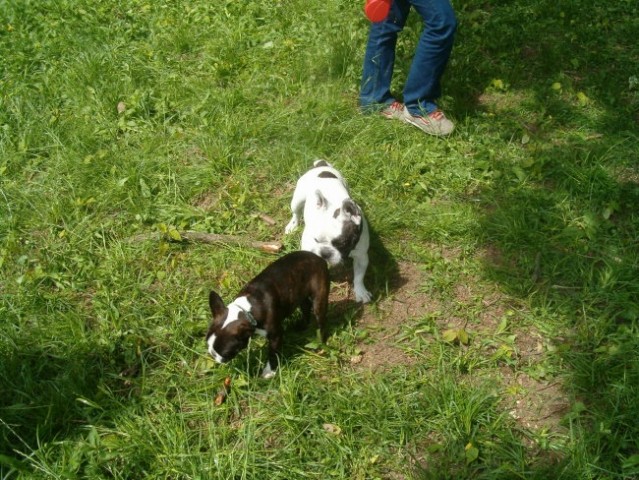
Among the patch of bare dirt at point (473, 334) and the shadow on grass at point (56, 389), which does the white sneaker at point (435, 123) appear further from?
the shadow on grass at point (56, 389)

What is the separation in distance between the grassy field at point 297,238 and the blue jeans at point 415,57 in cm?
30

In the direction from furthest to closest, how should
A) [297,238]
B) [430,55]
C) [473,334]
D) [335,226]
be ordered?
[430,55] → [297,238] → [473,334] → [335,226]

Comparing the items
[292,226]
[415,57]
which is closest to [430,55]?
[415,57]

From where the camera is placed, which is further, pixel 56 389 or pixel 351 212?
pixel 351 212

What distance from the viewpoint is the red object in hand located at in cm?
478

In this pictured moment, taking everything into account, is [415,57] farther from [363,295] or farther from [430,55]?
[363,295]

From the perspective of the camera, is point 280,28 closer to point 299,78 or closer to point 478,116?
point 299,78

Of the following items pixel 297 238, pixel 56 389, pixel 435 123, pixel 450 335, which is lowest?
pixel 56 389

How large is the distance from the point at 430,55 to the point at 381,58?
533 millimetres

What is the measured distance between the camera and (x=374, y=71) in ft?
18.0

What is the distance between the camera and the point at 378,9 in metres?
4.80

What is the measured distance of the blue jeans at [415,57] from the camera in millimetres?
4809

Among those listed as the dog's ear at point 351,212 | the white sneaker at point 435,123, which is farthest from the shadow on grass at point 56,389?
the white sneaker at point 435,123

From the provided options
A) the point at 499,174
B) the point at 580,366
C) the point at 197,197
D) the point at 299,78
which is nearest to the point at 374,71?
the point at 299,78
